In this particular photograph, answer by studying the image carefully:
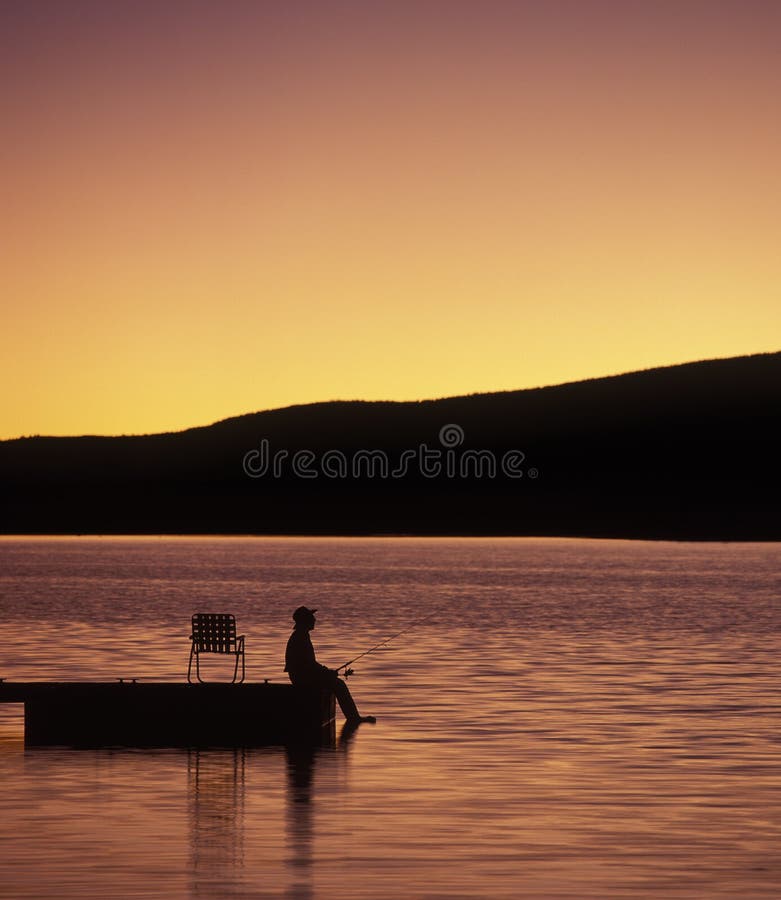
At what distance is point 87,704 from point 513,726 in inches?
209

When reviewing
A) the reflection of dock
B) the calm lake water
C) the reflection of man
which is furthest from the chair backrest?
the calm lake water

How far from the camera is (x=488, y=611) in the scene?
59.9 m

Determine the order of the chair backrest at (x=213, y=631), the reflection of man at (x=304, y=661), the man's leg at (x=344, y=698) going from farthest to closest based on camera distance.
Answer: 1. the chair backrest at (x=213, y=631)
2. the man's leg at (x=344, y=698)
3. the reflection of man at (x=304, y=661)

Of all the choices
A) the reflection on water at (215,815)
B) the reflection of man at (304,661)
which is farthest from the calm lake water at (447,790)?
the reflection of man at (304,661)

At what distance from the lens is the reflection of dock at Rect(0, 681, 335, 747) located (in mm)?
20453

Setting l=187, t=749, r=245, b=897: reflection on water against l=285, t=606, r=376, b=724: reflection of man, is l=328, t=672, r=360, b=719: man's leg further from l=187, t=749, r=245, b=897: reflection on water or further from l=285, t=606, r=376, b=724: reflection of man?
l=187, t=749, r=245, b=897: reflection on water

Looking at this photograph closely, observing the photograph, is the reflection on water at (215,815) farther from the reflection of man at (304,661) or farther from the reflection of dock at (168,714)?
the reflection of man at (304,661)

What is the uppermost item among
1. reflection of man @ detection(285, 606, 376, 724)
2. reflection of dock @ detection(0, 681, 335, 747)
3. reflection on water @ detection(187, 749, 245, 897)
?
reflection of man @ detection(285, 606, 376, 724)

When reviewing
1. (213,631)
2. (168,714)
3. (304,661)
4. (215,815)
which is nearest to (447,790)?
(215,815)

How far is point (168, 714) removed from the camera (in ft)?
67.9

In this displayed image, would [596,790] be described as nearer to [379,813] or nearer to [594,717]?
[379,813]

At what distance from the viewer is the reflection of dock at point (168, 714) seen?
20.5m

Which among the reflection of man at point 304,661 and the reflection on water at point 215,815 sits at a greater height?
the reflection of man at point 304,661

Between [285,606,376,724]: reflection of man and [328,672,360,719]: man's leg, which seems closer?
[285,606,376,724]: reflection of man
